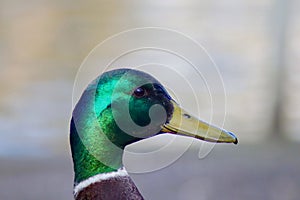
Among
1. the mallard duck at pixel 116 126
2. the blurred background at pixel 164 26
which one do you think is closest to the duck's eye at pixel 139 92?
the mallard duck at pixel 116 126

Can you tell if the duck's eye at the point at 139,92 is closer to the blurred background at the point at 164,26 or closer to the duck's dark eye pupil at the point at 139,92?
the duck's dark eye pupil at the point at 139,92

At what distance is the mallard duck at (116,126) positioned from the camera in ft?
3.58

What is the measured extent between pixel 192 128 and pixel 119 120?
0.36 feet

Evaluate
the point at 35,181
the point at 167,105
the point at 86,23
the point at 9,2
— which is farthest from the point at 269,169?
the point at 167,105

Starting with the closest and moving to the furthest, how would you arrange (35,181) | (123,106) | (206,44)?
(123,106)
(35,181)
(206,44)

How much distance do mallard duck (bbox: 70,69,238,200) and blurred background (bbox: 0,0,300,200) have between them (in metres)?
1.75

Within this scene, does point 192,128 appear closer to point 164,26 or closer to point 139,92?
point 139,92

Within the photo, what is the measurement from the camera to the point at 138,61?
279cm

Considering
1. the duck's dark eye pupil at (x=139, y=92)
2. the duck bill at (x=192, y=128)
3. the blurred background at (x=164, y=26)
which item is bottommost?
the blurred background at (x=164, y=26)

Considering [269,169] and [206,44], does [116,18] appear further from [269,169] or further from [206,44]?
[269,169]

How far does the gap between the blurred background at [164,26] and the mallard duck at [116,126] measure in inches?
68.9

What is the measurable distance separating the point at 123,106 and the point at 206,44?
2144mm

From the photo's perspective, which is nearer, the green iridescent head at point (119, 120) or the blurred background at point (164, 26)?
the green iridescent head at point (119, 120)

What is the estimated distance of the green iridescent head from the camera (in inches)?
42.9
